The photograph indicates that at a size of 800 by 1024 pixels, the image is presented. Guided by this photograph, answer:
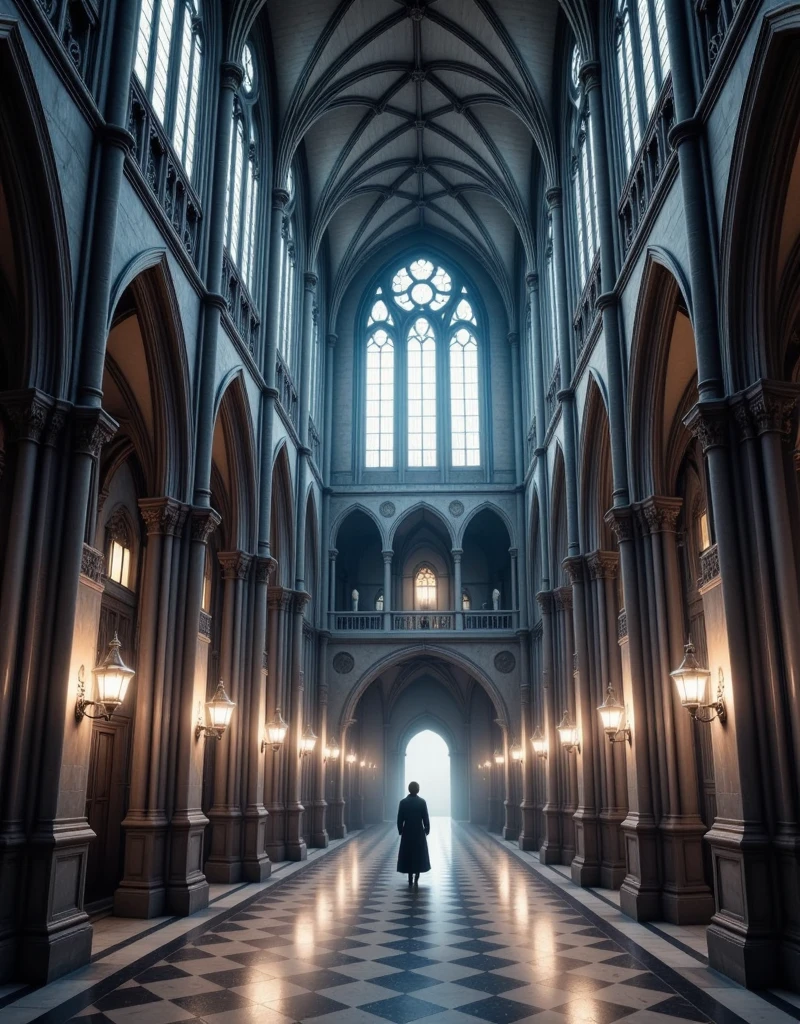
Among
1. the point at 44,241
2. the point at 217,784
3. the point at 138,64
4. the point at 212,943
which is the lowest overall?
the point at 212,943

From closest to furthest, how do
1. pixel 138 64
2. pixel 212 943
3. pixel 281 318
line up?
pixel 212 943, pixel 138 64, pixel 281 318

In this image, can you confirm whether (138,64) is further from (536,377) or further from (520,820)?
(520,820)

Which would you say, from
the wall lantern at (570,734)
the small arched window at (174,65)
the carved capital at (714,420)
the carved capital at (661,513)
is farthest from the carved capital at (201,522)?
the wall lantern at (570,734)

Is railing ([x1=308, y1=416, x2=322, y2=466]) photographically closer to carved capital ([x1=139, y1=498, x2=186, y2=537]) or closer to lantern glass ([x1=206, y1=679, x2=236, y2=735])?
carved capital ([x1=139, y1=498, x2=186, y2=537])

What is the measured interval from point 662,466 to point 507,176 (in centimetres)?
1753

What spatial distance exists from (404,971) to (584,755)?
9674 millimetres

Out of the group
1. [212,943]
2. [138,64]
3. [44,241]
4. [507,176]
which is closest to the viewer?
[44,241]

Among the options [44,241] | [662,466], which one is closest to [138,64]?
[44,241]

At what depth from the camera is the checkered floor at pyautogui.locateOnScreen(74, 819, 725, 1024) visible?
809 centimetres

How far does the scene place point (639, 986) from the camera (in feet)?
29.9

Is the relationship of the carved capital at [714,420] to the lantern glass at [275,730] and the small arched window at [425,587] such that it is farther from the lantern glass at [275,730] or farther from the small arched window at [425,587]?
the small arched window at [425,587]

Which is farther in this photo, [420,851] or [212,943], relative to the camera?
[420,851]

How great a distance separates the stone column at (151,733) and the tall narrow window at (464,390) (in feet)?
65.7

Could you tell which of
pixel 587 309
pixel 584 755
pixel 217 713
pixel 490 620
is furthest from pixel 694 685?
pixel 490 620
